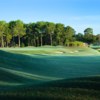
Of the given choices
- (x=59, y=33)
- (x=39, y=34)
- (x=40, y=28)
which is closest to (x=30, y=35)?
(x=39, y=34)

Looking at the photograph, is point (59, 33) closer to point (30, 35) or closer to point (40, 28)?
point (40, 28)

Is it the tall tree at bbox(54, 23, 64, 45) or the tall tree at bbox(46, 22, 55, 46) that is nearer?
the tall tree at bbox(46, 22, 55, 46)

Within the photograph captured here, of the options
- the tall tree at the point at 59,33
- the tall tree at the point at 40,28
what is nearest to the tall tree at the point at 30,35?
the tall tree at the point at 40,28

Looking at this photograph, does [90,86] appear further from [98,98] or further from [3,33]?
[3,33]

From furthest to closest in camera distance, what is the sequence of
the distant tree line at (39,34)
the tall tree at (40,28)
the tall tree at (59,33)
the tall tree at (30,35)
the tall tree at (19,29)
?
1. the tall tree at (30,35)
2. the tall tree at (40,28)
3. the tall tree at (59,33)
4. the distant tree line at (39,34)
5. the tall tree at (19,29)

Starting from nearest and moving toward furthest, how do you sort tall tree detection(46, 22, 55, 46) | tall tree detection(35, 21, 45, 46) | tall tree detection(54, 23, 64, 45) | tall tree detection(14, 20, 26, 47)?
1. tall tree detection(14, 20, 26, 47)
2. tall tree detection(46, 22, 55, 46)
3. tall tree detection(54, 23, 64, 45)
4. tall tree detection(35, 21, 45, 46)

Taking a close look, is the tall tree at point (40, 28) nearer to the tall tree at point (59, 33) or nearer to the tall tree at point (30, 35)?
the tall tree at point (30, 35)

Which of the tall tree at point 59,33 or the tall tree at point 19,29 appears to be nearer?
the tall tree at point 19,29

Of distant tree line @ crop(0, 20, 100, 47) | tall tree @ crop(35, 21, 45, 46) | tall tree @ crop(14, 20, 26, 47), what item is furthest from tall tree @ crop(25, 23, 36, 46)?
tall tree @ crop(14, 20, 26, 47)

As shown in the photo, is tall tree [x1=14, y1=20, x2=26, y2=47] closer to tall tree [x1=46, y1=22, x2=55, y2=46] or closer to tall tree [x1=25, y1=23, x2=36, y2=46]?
tall tree [x1=25, y1=23, x2=36, y2=46]

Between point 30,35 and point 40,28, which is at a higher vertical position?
point 40,28

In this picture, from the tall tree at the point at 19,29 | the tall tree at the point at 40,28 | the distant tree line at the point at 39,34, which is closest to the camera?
the tall tree at the point at 19,29

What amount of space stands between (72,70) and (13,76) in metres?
2.83

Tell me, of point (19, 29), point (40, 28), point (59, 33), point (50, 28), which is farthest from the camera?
point (40, 28)
